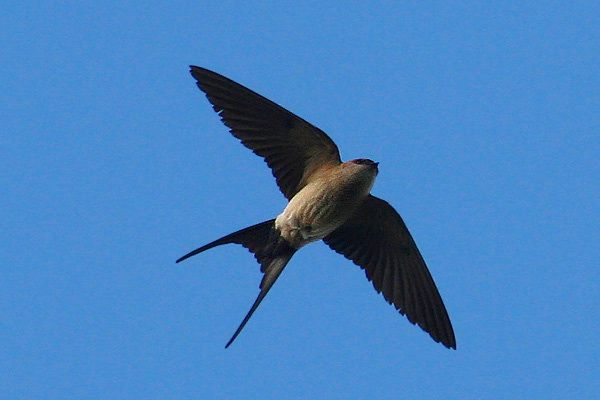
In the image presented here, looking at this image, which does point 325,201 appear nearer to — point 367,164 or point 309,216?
point 309,216

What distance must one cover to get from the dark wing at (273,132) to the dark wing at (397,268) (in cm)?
50

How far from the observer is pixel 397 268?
6.88 metres

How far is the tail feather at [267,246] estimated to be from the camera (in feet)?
20.9

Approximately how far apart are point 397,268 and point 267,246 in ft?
3.05

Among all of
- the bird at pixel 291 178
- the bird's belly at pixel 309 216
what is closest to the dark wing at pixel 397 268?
the bird at pixel 291 178

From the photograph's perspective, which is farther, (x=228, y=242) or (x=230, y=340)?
(x=228, y=242)

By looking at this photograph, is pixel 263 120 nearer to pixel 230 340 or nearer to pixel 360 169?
pixel 360 169

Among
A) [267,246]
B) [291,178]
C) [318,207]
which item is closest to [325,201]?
[318,207]

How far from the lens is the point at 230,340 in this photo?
586 centimetres

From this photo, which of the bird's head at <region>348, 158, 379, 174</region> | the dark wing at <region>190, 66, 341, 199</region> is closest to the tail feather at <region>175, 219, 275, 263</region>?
the dark wing at <region>190, 66, 341, 199</region>

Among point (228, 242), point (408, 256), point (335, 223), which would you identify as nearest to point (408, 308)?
point (408, 256)

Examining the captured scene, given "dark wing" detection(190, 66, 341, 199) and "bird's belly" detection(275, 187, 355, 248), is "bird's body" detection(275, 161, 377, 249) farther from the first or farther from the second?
"dark wing" detection(190, 66, 341, 199)

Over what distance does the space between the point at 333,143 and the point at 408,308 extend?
117cm

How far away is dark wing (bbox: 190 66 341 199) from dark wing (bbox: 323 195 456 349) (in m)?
0.50
